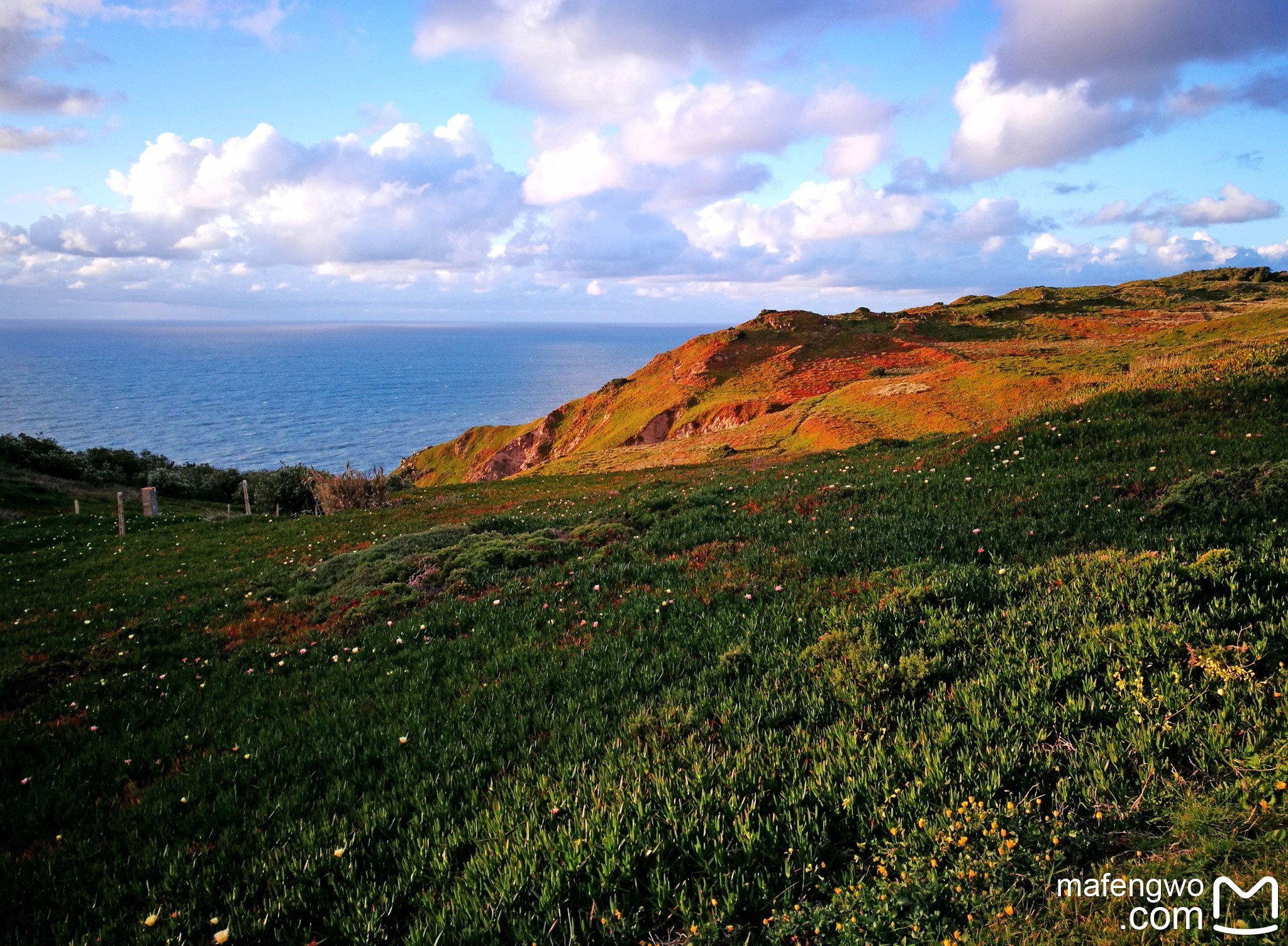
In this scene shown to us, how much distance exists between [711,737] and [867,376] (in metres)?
63.3

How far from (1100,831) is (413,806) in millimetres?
5466

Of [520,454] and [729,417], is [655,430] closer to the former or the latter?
[729,417]

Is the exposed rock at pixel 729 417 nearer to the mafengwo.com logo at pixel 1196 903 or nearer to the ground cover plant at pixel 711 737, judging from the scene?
the ground cover plant at pixel 711 737

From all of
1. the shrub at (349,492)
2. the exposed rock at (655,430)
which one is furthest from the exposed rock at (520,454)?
the shrub at (349,492)

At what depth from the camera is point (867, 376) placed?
63.4 m

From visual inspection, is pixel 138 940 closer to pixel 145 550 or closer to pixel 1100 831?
pixel 1100 831

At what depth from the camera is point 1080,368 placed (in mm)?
40750

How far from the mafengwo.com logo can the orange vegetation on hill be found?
19312 millimetres

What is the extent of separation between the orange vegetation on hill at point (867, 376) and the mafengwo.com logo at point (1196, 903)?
19.3 m

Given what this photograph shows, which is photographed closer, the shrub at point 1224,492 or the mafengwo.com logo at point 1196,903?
the mafengwo.com logo at point 1196,903

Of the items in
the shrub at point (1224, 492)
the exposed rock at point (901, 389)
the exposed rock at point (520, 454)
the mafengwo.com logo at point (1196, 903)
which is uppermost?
the exposed rock at point (901, 389)

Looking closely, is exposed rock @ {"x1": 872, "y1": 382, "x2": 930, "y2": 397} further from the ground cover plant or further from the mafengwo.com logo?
the mafengwo.com logo

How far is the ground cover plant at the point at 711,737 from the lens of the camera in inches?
158

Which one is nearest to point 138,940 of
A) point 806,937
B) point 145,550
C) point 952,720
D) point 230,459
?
point 806,937
